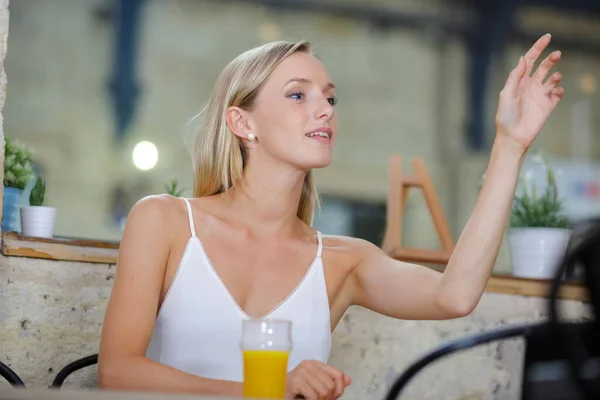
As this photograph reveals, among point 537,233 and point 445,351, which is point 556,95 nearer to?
point 445,351

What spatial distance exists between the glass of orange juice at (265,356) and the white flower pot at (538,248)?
1639mm

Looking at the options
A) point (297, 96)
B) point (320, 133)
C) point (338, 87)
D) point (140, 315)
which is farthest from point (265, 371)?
point (338, 87)

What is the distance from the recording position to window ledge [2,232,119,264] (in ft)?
7.16

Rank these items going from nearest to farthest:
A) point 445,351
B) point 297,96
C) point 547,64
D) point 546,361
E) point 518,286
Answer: point 546,361 < point 445,351 < point 547,64 < point 297,96 < point 518,286

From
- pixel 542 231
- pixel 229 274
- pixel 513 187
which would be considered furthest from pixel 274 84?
pixel 542 231

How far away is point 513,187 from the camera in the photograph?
65.6 inches

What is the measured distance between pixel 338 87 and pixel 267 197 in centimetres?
527

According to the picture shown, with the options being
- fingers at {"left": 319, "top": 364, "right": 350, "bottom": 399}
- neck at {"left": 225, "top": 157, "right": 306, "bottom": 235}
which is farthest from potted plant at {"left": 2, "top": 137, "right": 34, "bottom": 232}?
fingers at {"left": 319, "top": 364, "right": 350, "bottom": 399}

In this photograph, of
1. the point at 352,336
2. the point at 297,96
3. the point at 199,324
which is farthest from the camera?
the point at 352,336

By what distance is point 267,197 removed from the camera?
2059mm

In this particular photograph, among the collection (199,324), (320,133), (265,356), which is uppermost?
(320,133)

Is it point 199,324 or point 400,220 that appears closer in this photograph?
point 199,324

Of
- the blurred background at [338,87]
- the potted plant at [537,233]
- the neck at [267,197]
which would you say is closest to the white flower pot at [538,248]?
the potted plant at [537,233]

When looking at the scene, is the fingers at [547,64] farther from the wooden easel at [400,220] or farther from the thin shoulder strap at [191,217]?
the wooden easel at [400,220]
